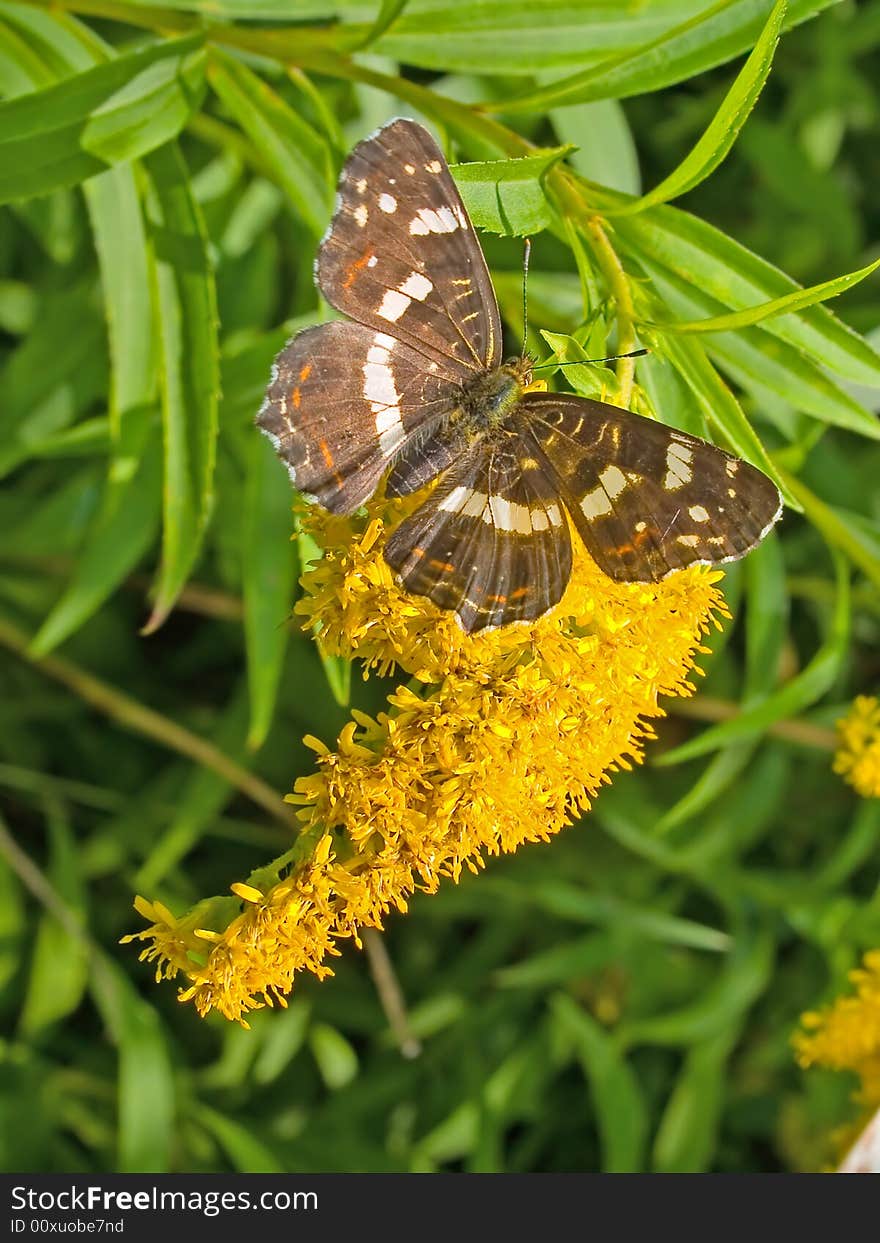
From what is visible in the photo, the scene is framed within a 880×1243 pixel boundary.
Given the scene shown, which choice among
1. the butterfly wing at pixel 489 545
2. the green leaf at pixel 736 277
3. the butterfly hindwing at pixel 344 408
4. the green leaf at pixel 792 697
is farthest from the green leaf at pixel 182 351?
the green leaf at pixel 792 697

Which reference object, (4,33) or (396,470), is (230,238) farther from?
(396,470)

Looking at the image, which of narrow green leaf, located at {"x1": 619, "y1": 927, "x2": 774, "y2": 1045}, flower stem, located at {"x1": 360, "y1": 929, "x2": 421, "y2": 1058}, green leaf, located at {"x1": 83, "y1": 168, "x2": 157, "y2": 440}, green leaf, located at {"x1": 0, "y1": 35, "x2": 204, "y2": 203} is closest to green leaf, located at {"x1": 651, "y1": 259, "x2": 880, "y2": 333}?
green leaf, located at {"x1": 0, "y1": 35, "x2": 204, "y2": 203}

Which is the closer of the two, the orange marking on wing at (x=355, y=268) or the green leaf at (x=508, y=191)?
the green leaf at (x=508, y=191)

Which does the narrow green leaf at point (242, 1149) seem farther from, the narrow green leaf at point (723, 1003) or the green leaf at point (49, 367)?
the green leaf at point (49, 367)

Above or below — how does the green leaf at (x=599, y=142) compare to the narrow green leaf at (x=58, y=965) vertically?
above

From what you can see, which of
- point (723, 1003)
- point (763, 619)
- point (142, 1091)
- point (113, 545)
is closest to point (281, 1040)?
point (142, 1091)

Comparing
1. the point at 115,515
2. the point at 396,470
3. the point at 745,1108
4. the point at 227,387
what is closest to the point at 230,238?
the point at 227,387
